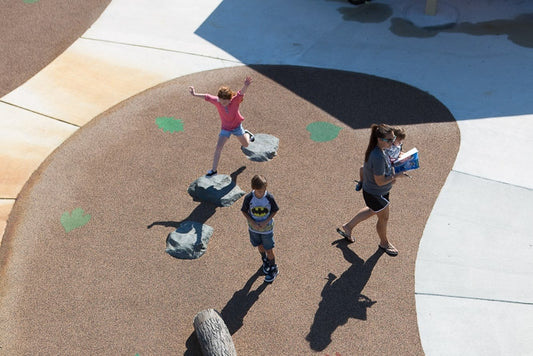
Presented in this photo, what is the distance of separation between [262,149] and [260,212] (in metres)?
2.75

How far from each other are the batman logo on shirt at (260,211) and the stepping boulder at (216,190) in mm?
1739

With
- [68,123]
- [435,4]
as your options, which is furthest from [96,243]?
[435,4]

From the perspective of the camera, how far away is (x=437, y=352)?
6148mm

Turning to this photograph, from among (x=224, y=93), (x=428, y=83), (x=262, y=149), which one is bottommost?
(x=428, y=83)

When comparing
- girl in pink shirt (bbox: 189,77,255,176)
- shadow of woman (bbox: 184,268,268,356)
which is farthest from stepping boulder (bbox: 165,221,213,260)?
girl in pink shirt (bbox: 189,77,255,176)

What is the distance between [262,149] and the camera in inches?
358

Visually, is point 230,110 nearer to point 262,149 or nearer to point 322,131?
point 262,149

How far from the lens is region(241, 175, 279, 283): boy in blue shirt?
632 centimetres

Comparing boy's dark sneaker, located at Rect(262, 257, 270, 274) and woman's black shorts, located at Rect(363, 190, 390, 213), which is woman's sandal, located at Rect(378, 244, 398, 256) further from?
boy's dark sneaker, located at Rect(262, 257, 270, 274)

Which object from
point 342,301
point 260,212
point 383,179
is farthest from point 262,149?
point 342,301

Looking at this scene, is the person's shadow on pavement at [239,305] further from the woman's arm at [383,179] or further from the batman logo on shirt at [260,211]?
the woman's arm at [383,179]

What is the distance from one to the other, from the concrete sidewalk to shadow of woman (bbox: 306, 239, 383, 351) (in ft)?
2.15

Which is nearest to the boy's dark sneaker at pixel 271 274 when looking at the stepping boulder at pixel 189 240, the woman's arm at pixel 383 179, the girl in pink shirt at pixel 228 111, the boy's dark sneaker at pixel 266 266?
the boy's dark sneaker at pixel 266 266

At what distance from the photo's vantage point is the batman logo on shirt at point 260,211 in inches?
255
